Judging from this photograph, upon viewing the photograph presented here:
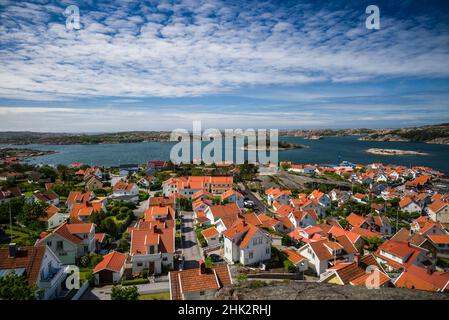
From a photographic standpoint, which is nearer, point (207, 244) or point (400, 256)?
point (400, 256)

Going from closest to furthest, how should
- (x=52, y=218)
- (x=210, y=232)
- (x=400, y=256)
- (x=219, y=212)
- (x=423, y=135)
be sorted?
(x=400, y=256) → (x=210, y=232) → (x=52, y=218) → (x=219, y=212) → (x=423, y=135)

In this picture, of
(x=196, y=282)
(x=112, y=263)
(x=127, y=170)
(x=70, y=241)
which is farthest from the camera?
(x=127, y=170)

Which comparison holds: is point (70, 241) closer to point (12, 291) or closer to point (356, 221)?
point (12, 291)

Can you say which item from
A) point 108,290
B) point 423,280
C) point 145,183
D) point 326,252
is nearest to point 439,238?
point 326,252

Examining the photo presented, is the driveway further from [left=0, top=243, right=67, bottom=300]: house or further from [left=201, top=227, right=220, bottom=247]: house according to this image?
[left=201, top=227, right=220, bottom=247]: house

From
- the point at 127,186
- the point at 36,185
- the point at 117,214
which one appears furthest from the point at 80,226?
the point at 36,185

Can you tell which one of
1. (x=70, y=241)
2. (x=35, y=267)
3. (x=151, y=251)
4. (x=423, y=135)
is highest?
(x=423, y=135)
